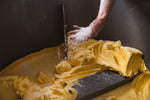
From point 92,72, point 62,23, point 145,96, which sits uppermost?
point 62,23

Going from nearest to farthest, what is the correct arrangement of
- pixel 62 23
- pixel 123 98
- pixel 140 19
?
pixel 123 98 < pixel 140 19 < pixel 62 23

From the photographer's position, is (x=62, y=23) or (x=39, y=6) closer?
(x=39, y=6)

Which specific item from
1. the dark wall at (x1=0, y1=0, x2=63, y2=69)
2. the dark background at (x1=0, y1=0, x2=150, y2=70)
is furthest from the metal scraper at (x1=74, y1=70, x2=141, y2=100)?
A: the dark wall at (x1=0, y1=0, x2=63, y2=69)

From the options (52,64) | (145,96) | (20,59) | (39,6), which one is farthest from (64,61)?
(145,96)

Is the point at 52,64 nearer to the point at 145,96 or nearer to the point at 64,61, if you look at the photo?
the point at 64,61

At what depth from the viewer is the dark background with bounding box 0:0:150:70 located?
1.54 m

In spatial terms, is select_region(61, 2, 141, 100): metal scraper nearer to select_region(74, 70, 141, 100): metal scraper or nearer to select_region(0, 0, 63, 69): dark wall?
select_region(74, 70, 141, 100): metal scraper

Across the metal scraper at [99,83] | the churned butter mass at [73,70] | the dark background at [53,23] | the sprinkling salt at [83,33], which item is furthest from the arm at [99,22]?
the metal scraper at [99,83]

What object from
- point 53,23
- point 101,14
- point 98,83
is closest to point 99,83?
point 98,83

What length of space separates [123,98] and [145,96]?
22cm

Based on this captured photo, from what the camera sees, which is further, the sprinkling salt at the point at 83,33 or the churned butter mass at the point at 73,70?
the sprinkling salt at the point at 83,33

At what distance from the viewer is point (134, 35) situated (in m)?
1.96

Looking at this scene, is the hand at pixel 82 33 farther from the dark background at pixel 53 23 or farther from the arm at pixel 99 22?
the dark background at pixel 53 23

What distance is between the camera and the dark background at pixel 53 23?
5.04 feet
